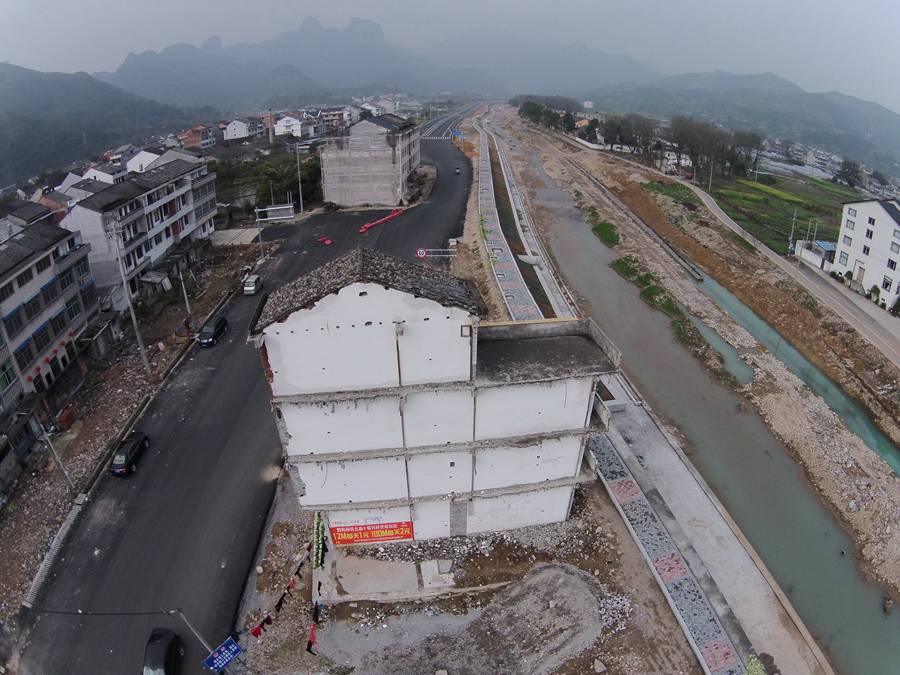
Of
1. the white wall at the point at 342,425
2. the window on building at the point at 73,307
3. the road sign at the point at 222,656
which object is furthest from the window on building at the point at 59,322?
the road sign at the point at 222,656

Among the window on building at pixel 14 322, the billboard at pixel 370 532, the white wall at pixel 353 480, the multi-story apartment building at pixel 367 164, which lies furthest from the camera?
the multi-story apartment building at pixel 367 164

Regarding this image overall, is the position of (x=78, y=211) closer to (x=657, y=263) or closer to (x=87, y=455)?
(x=87, y=455)

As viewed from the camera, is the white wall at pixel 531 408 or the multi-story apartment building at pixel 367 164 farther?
the multi-story apartment building at pixel 367 164

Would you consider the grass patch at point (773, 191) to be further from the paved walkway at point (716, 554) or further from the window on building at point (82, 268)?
the window on building at point (82, 268)

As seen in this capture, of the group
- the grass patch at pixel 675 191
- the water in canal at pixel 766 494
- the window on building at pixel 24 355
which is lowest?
the water in canal at pixel 766 494

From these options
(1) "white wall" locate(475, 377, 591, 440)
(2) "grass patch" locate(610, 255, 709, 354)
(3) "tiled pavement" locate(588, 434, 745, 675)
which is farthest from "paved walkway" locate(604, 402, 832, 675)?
(2) "grass patch" locate(610, 255, 709, 354)

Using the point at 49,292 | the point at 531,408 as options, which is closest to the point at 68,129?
the point at 49,292

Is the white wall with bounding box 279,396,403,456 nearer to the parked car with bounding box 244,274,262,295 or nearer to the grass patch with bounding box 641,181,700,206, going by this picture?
the parked car with bounding box 244,274,262,295
